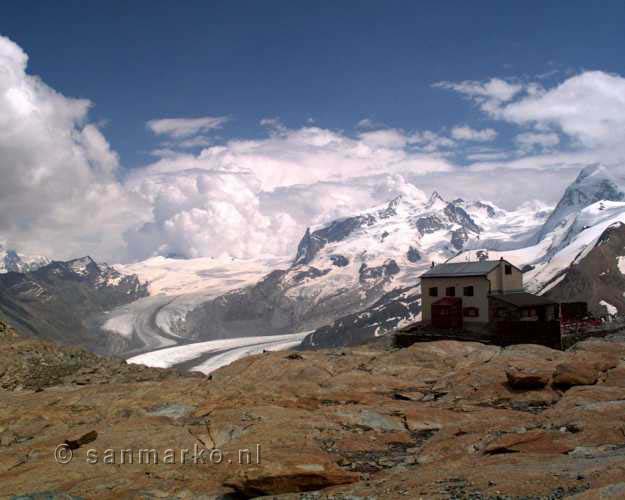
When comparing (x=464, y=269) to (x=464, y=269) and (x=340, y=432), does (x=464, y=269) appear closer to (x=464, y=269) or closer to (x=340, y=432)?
(x=464, y=269)

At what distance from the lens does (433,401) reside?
84.9ft

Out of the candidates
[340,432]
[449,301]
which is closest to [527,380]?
[340,432]

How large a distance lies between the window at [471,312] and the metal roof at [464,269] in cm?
377

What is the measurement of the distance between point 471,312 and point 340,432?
42.9 m

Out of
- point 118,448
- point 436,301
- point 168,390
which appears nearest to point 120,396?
point 168,390

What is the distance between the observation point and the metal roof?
201ft

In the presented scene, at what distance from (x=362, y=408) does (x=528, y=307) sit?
39534 mm

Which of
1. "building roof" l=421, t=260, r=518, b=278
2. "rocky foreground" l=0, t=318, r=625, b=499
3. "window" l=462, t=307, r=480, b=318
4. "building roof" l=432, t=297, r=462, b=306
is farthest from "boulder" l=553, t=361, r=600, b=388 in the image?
"building roof" l=432, t=297, r=462, b=306

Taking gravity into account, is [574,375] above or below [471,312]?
below

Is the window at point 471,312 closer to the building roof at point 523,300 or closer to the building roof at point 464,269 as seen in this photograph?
the building roof at point 523,300

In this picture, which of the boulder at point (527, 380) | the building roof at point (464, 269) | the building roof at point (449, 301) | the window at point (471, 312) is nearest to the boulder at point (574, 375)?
the boulder at point (527, 380)

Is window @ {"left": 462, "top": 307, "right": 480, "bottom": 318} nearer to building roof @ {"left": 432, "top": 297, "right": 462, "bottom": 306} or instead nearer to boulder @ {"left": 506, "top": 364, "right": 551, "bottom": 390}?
building roof @ {"left": 432, "top": 297, "right": 462, "bottom": 306}

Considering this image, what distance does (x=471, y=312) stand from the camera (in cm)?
5994

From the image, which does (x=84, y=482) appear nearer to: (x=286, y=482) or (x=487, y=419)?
(x=286, y=482)
